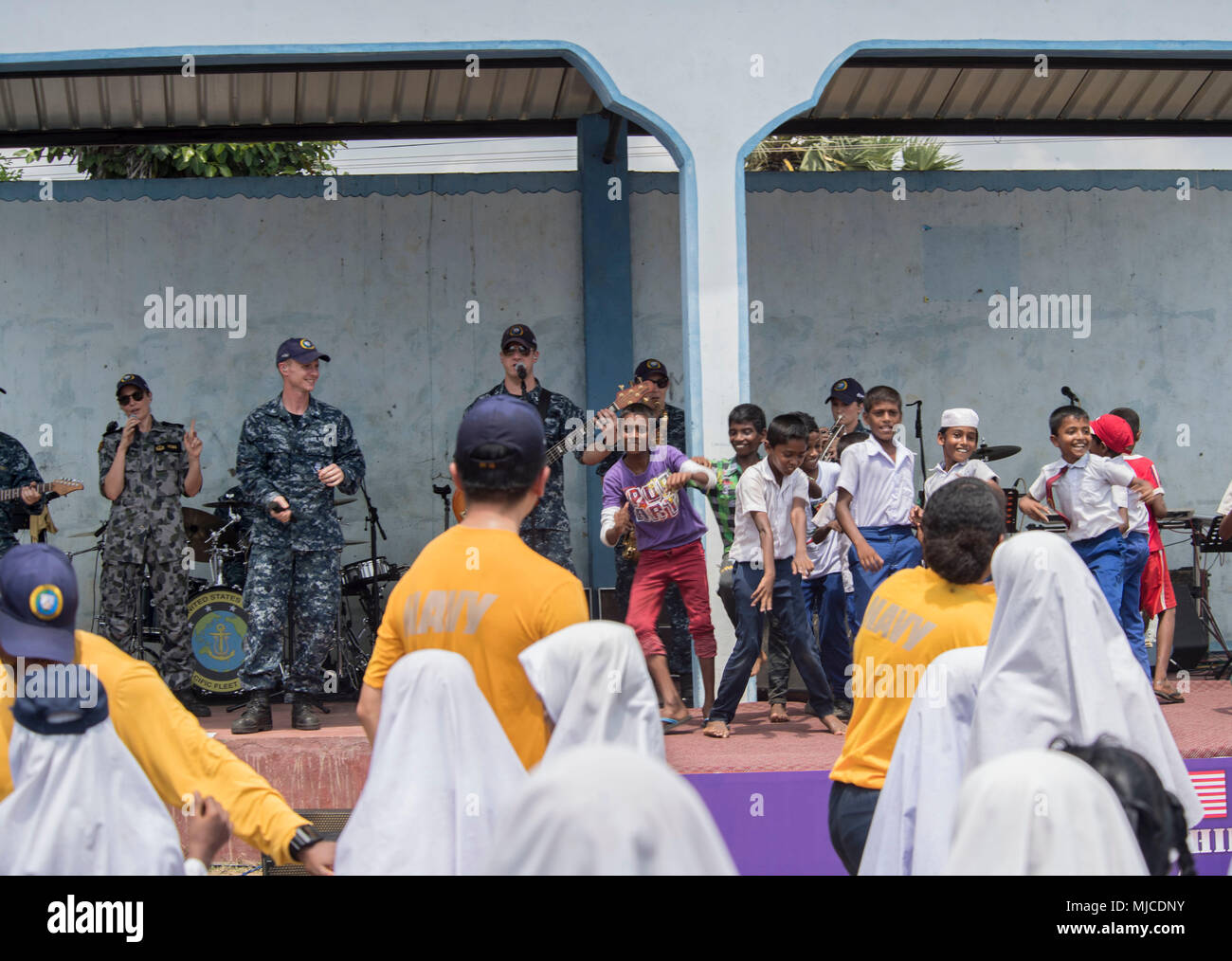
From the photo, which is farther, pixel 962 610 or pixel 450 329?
A: pixel 450 329

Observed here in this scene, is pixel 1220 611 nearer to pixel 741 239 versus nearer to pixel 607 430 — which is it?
pixel 741 239

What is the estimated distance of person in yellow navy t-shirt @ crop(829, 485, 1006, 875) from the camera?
11.5 feet

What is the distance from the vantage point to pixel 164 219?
10.9 m

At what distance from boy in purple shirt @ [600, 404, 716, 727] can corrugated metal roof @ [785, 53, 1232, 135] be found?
4859 mm

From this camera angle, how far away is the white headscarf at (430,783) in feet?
8.05

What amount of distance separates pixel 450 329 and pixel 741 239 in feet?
12.6

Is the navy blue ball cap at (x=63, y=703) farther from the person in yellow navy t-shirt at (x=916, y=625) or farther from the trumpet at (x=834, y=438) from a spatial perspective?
the trumpet at (x=834, y=438)

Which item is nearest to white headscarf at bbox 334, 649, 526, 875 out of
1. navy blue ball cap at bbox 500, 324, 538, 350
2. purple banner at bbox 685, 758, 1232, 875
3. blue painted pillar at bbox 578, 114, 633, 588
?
purple banner at bbox 685, 758, 1232, 875

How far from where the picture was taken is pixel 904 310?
37.8ft
